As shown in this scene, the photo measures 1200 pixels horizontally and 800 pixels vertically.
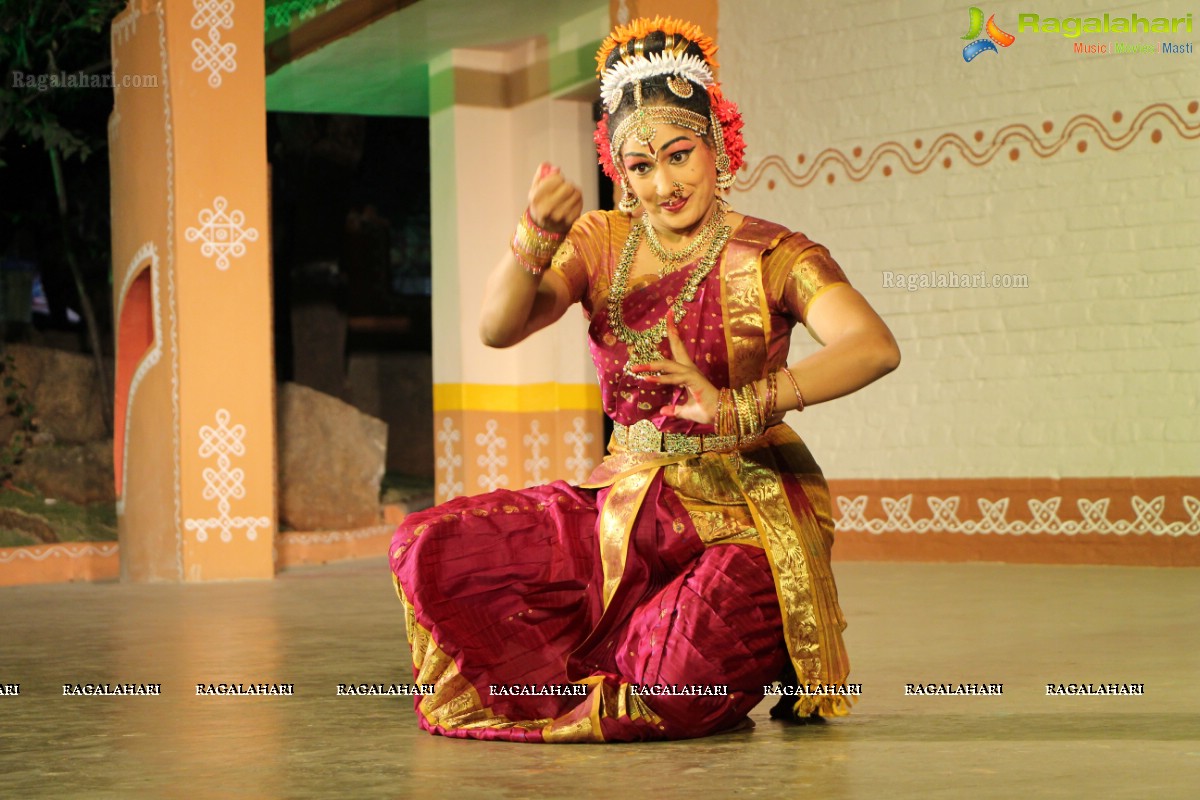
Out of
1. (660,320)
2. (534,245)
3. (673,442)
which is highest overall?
(534,245)

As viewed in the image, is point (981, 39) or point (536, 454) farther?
point (536, 454)

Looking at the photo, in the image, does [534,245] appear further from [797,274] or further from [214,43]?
[214,43]

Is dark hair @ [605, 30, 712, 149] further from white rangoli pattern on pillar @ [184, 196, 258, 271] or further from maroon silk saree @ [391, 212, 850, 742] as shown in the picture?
white rangoli pattern on pillar @ [184, 196, 258, 271]

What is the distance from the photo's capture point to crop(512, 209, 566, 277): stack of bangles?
3012mm

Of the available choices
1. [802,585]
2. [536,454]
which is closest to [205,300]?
[536,454]

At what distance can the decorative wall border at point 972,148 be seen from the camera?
22.7 feet

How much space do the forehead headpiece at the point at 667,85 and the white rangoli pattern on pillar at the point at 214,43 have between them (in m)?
4.67

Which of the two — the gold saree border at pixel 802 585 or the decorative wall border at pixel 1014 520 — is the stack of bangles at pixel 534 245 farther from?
the decorative wall border at pixel 1014 520

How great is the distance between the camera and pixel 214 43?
297 inches

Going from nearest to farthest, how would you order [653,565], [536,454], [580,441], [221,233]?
[653,565]
[221,233]
[580,441]
[536,454]

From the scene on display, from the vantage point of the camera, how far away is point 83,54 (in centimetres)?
1094

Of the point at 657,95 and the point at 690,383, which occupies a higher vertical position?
the point at 657,95

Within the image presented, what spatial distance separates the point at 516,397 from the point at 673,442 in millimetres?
7329

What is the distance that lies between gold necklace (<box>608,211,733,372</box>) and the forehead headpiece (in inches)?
7.2
